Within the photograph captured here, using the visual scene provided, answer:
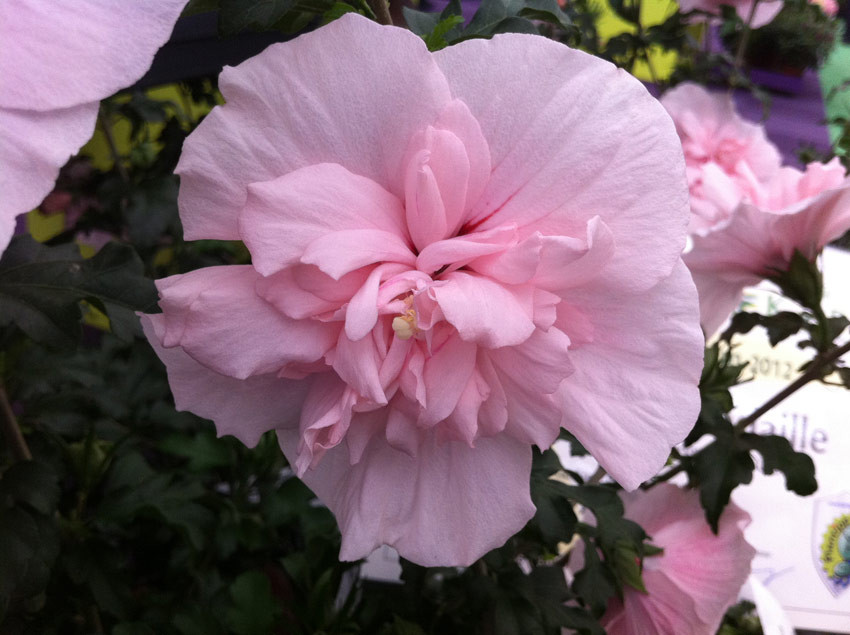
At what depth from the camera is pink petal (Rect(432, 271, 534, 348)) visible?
0.30 metres

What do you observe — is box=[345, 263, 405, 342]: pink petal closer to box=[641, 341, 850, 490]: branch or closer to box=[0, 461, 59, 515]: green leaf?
box=[0, 461, 59, 515]: green leaf

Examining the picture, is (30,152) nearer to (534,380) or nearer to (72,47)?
(72,47)

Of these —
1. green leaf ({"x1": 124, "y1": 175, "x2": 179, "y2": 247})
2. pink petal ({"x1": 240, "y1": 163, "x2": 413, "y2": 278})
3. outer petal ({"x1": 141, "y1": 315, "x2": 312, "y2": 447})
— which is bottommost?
green leaf ({"x1": 124, "y1": 175, "x2": 179, "y2": 247})

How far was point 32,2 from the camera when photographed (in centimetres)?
29

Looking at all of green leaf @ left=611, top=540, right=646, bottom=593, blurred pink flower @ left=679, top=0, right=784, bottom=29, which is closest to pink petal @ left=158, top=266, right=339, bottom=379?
green leaf @ left=611, top=540, right=646, bottom=593

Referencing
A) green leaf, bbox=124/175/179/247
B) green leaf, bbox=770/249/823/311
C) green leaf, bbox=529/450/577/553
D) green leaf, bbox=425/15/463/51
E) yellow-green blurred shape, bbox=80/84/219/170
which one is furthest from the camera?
yellow-green blurred shape, bbox=80/84/219/170

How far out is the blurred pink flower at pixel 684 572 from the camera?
586 millimetres

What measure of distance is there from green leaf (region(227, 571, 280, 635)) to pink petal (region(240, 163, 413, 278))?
0.34 m

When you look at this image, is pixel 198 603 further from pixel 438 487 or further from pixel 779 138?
pixel 779 138

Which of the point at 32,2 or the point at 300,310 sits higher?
the point at 32,2

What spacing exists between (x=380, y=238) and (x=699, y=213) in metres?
0.42

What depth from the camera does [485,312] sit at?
304 millimetres

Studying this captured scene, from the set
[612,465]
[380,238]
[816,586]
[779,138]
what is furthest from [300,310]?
[779,138]

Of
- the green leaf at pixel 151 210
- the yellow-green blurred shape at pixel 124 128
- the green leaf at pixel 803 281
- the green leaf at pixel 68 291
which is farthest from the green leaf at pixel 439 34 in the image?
the yellow-green blurred shape at pixel 124 128
